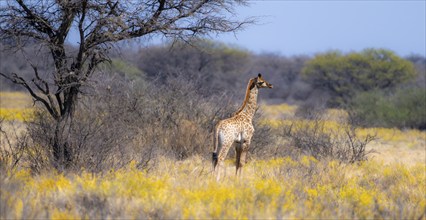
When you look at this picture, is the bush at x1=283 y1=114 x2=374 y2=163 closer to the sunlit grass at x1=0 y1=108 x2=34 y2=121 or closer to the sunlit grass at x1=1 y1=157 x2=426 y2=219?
the sunlit grass at x1=1 y1=157 x2=426 y2=219

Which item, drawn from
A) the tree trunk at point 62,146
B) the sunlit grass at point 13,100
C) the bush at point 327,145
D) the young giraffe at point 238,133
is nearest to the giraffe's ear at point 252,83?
the young giraffe at point 238,133

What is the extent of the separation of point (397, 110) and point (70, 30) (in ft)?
61.4

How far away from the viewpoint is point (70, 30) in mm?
10766

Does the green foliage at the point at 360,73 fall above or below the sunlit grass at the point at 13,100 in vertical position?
above

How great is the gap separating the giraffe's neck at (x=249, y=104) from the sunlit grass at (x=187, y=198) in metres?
1.22

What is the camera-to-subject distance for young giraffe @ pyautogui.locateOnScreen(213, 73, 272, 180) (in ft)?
33.1

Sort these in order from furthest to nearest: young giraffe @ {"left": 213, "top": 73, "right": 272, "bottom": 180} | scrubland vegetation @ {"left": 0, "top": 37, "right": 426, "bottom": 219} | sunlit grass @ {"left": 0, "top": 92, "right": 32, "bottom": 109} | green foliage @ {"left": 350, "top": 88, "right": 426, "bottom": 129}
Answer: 1. sunlit grass @ {"left": 0, "top": 92, "right": 32, "bottom": 109}
2. green foliage @ {"left": 350, "top": 88, "right": 426, "bottom": 129}
3. young giraffe @ {"left": 213, "top": 73, "right": 272, "bottom": 180}
4. scrubland vegetation @ {"left": 0, "top": 37, "right": 426, "bottom": 219}

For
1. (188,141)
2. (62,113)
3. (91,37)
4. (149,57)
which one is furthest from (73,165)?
(149,57)

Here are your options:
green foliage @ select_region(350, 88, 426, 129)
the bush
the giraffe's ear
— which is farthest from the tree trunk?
green foliage @ select_region(350, 88, 426, 129)

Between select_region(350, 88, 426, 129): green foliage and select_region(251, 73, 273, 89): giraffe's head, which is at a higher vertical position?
select_region(251, 73, 273, 89): giraffe's head

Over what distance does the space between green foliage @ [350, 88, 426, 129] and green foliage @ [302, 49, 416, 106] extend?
11.1 m

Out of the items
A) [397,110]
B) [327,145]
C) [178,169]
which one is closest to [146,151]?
[178,169]

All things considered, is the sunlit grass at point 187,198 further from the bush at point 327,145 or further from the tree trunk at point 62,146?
the bush at point 327,145

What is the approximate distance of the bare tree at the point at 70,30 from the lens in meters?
10.2
